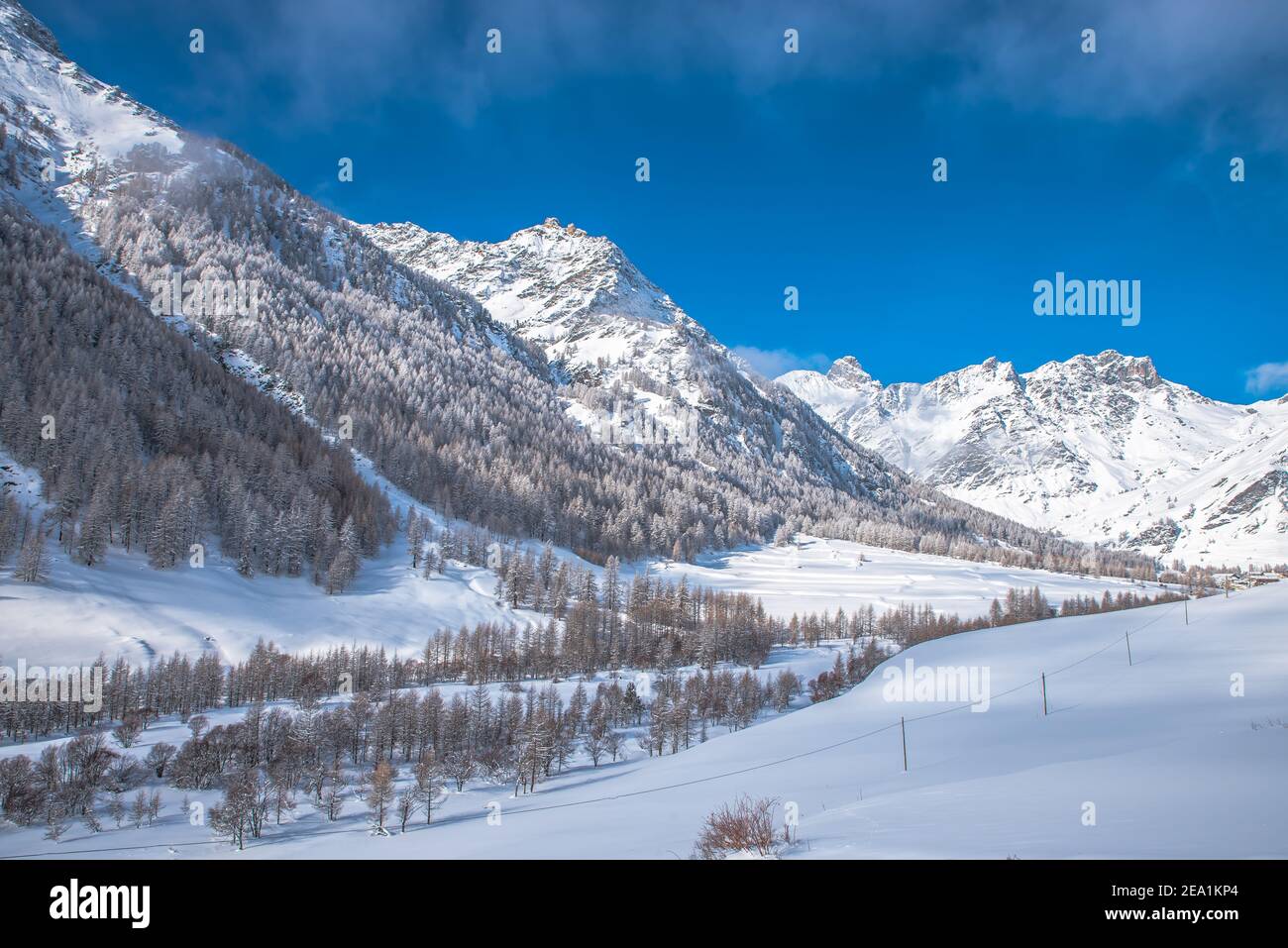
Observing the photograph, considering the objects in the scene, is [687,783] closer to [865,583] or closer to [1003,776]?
[1003,776]

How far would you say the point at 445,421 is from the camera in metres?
198

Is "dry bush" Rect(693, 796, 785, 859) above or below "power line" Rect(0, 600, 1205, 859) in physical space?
above

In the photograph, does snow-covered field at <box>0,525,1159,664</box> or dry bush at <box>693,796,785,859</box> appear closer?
dry bush at <box>693,796,785,859</box>

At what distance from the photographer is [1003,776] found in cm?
1619

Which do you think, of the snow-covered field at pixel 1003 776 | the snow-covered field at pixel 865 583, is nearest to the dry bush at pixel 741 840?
the snow-covered field at pixel 1003 776

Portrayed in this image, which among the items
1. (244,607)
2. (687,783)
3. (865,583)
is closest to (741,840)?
(687,783)

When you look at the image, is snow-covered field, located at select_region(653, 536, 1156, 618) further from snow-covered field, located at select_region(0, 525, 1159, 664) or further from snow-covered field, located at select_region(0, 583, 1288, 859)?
snow-covered field, located at select_region(0, 583, 1288, 859)

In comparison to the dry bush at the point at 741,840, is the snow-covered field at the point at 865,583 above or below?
below

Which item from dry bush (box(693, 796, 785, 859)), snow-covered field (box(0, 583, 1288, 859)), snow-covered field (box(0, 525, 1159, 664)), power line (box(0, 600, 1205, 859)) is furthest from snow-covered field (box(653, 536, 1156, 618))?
dry bush (box(693, 796, 785, 859))

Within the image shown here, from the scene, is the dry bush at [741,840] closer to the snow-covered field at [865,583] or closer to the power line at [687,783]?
the power line at [687,783]

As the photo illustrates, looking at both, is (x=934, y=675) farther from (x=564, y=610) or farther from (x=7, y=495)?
(x=7, y=495)

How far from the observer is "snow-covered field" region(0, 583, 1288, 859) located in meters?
9.87

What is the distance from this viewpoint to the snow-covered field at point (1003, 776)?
388 inches
